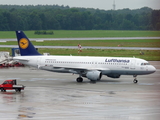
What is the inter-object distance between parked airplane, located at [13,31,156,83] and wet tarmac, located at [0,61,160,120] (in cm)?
137

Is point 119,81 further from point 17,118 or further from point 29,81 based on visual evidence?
point 17,118

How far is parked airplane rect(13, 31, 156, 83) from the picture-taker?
47.5m

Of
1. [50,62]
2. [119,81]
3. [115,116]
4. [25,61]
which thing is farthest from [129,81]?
[115,116]

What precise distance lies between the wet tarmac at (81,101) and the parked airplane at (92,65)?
1375mm

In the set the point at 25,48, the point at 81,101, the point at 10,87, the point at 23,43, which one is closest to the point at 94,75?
the point at 10,87

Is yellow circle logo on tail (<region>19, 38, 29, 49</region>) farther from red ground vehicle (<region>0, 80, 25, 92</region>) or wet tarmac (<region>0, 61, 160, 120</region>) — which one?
red ground vehicle (<region>0, 80, 25, 92</region>)

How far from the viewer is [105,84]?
46.4 meters

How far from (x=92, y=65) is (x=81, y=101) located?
1771cm

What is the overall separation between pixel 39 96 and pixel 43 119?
12.7m

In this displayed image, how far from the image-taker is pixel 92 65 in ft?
163

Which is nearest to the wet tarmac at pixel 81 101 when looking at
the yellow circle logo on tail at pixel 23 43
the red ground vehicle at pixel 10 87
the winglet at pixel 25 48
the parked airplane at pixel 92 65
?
Answer: the red ground vehicle at pixel 10 87

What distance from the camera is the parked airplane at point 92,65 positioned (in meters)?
47.5

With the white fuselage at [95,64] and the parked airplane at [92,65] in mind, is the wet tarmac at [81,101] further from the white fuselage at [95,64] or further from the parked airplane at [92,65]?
the white fuselage at [95,64]

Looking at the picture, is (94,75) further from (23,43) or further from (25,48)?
(23,43)
